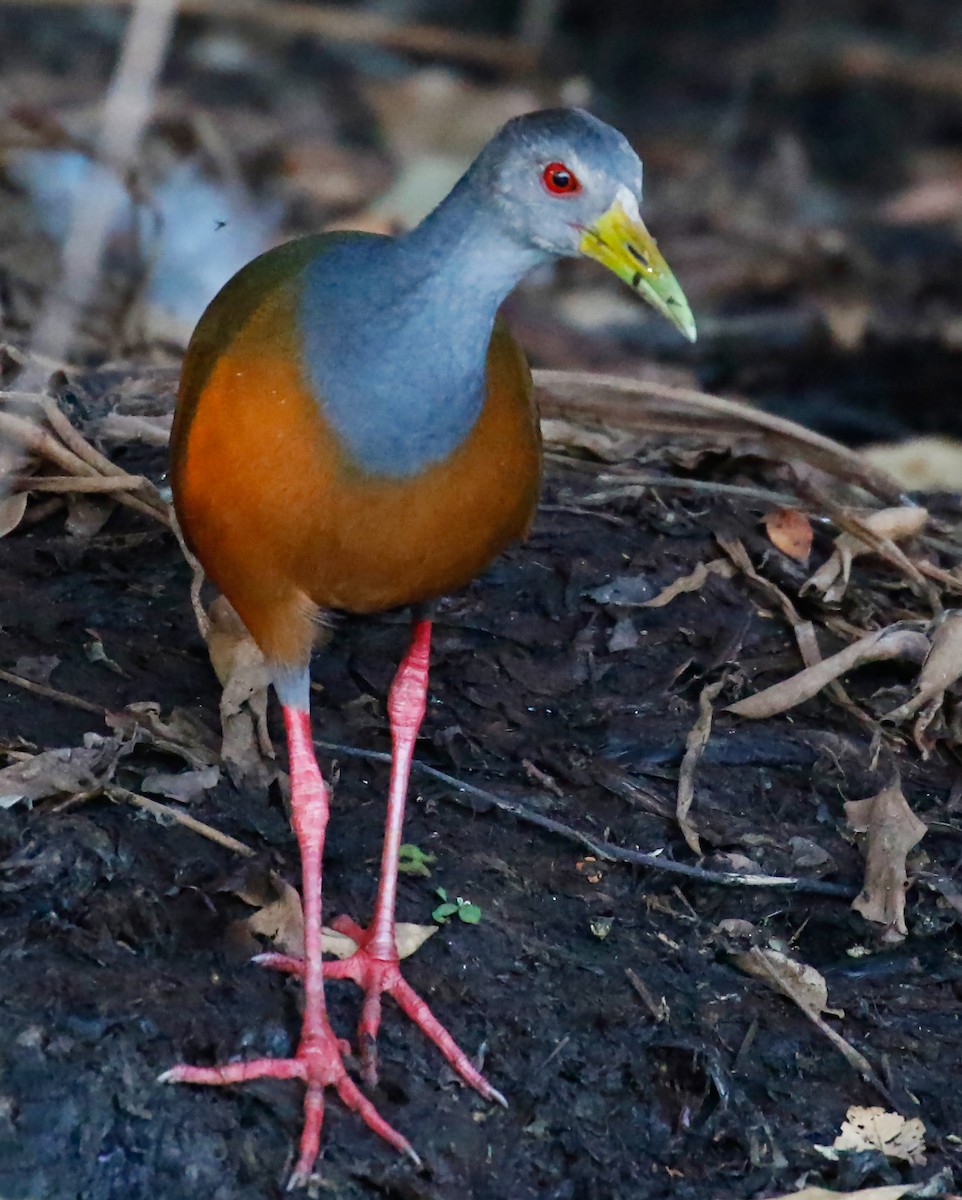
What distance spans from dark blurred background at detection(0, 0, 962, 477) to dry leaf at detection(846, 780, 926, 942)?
266cm

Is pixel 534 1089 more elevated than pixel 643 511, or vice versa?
pixel 643 511

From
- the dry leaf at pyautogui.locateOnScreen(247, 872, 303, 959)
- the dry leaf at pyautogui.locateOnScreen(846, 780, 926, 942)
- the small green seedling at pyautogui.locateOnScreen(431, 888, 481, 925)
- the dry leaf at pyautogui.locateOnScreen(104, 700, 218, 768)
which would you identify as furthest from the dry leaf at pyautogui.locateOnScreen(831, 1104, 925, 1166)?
the dry leaf at pyautogui.locateOnScreen(104, 700, 218, 768)

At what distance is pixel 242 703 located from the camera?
4.33m

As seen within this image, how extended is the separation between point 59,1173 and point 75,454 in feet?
7.54

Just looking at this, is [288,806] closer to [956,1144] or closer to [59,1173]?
[59,1173]

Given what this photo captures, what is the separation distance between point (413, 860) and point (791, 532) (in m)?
1.75

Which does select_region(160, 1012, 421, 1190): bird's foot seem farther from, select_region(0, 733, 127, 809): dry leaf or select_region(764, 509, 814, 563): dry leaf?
select_region(764, 509, 814, 563): dry leaf

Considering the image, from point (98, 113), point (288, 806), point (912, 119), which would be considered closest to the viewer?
point (288, 806)

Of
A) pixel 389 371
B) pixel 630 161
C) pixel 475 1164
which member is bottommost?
pixel 475 1164

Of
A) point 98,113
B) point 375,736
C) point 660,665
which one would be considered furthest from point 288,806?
point 98,113

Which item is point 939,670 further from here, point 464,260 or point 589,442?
point 464,260

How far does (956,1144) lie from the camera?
367cm

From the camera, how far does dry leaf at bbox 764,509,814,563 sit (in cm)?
519

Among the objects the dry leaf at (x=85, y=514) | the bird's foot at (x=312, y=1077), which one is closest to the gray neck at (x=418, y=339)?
the bird's foot at (x=312, y=1077)
